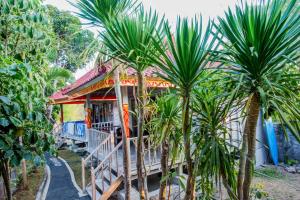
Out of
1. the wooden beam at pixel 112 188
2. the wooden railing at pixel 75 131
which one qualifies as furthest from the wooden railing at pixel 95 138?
the wooden railing at pixel 75 131

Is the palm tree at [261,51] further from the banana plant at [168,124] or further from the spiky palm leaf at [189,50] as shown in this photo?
the banana plant at [168,124]

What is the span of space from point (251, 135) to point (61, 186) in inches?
255

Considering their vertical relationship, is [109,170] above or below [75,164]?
above

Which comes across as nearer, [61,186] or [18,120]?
[18,120]

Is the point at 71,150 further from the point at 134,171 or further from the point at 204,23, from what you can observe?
the point at 204,23

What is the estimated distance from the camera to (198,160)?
2088 millimetres

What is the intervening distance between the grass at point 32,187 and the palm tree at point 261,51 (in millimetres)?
5953

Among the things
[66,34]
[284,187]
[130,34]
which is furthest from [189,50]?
[66,34]

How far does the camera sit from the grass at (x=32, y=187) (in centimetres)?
591

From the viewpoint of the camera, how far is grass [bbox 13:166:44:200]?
5911mm

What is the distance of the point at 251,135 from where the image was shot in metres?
1.88

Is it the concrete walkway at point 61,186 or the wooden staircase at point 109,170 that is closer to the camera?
the wooden staircase at point 109,170

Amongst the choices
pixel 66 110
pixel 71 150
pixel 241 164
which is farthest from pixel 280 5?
pixel 66 110

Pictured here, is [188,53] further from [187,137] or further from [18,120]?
[18,120]
